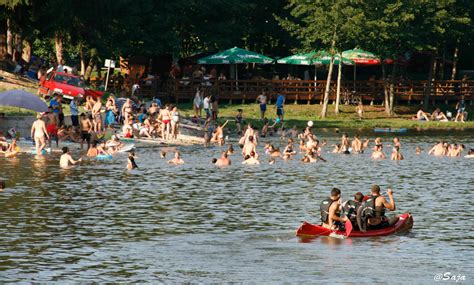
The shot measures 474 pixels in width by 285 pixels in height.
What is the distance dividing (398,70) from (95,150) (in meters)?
38.6

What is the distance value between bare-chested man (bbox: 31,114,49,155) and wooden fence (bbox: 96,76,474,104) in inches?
908

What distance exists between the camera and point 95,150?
45.1m

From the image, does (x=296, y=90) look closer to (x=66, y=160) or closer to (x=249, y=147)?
(x=249, y=147)

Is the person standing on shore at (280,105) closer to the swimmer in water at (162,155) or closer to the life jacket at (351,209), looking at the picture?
the swimmer in water at (162,155)

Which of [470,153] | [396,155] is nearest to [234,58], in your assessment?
[396,155]

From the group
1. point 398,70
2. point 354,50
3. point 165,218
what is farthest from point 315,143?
point 398,70

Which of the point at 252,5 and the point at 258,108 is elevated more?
the point at 252,5

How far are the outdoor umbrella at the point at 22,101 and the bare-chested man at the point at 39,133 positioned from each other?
6.26 ft

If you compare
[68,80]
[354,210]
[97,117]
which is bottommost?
[354,210]

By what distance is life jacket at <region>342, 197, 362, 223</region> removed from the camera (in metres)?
26.4

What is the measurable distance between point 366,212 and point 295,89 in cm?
4412

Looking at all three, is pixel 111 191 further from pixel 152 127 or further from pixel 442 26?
pixel 442 26

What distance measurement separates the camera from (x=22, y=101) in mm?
45969

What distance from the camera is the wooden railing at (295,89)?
224 feet
